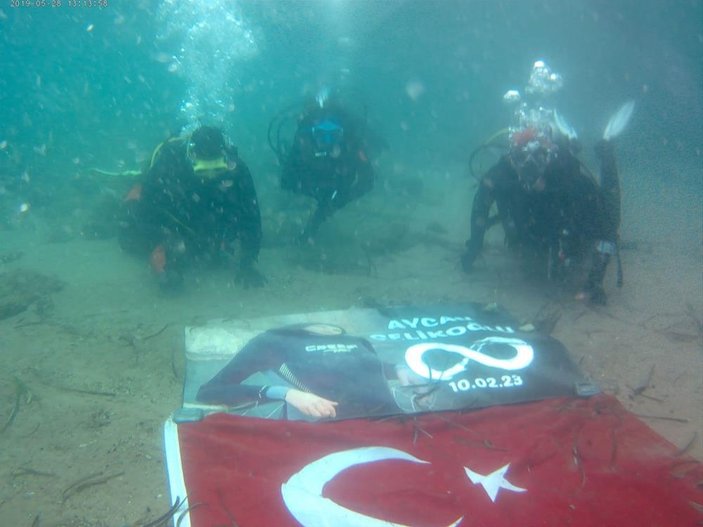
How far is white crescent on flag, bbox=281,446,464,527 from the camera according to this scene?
2.37 metres

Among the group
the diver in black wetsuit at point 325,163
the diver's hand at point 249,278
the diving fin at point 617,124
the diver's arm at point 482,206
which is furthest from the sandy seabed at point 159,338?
the diving fin at point 617,124

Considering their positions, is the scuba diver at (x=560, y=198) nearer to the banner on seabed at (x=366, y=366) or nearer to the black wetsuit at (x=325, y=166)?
the banner on seabed at (x=366, y=366)

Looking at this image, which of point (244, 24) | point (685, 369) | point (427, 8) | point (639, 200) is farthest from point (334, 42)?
point (685, 369)

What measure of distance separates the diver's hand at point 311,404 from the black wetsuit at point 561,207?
143 inches

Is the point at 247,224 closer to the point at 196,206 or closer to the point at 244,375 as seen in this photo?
the point at 196,206

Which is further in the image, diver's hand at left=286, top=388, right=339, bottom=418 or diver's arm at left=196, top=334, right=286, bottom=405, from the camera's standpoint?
diver's arm at left=196, top=334, right=286, bottom=405

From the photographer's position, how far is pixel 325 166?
23.5 ft

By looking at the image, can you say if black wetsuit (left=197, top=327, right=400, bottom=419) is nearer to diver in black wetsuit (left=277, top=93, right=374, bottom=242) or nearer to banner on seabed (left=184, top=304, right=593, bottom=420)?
banner on seabed (left=184, top=304, right=593, bottom=420)

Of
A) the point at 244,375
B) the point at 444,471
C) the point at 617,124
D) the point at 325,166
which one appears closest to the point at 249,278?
the point at 325,166

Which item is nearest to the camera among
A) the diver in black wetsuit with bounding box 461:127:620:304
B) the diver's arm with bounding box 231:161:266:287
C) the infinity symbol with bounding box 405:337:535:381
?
the infinity symbol with bounding box 405:337:535:381

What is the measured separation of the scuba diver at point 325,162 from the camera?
7082 mm

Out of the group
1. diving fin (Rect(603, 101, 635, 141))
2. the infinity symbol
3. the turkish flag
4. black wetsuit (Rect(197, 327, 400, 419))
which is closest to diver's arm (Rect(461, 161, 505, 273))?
diving fin (Rect(603, 101, 635, 141))

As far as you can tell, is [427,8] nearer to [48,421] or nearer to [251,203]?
[251,203]

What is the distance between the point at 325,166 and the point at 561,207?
3535 millimetres
